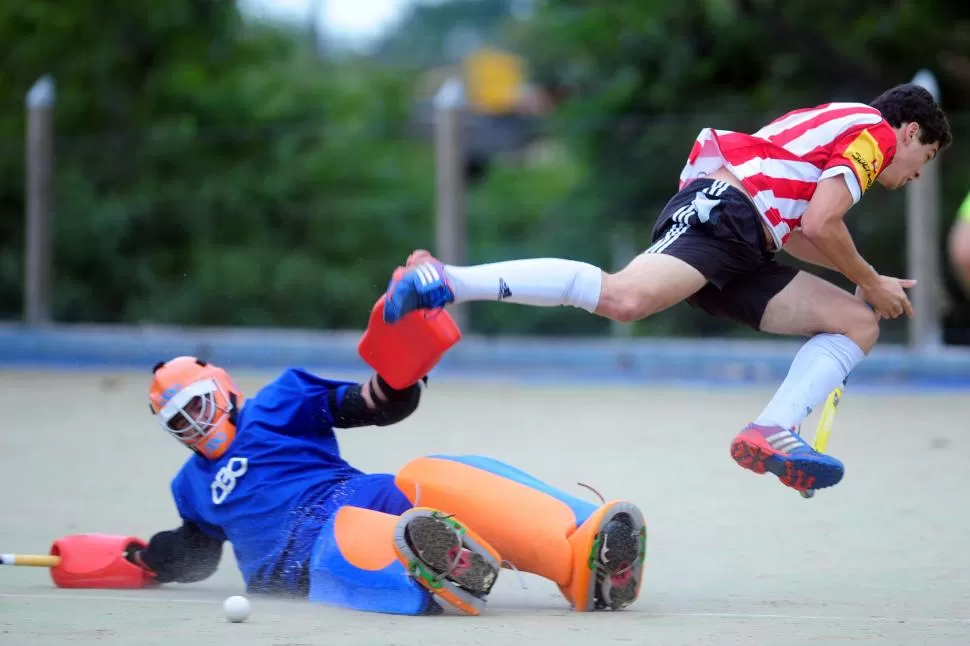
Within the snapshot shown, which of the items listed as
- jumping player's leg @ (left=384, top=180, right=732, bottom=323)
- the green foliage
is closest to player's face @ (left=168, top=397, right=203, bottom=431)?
jumping player's leg @ (left=384, top=180, right=732, bottom=323)

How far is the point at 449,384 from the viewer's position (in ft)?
35.3

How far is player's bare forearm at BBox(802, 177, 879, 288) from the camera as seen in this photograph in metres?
4.55

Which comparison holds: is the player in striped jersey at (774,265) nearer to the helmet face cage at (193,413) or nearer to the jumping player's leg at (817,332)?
the jumping player's leg at (817,332)

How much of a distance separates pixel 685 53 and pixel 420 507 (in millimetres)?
10311

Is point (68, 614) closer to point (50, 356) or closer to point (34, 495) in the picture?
point (34, 495)

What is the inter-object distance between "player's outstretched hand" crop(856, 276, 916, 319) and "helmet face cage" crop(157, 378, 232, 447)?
2166 millimetres

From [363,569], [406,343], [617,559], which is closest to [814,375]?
[617,559]

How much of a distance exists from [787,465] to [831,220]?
2.55 ft

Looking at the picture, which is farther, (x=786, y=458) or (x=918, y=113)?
(x=918, y=113)

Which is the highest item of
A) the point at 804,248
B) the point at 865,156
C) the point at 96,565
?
the point at 865,156

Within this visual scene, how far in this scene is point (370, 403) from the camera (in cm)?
468

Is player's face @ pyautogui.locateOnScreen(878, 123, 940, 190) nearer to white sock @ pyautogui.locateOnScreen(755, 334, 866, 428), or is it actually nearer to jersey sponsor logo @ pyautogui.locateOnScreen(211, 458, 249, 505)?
white sock @ pyautogui.locateOnScreen(755, 334, 866, 428)

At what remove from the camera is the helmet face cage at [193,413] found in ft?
14.9

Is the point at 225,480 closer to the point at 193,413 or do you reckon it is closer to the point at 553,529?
the point at 193,413
